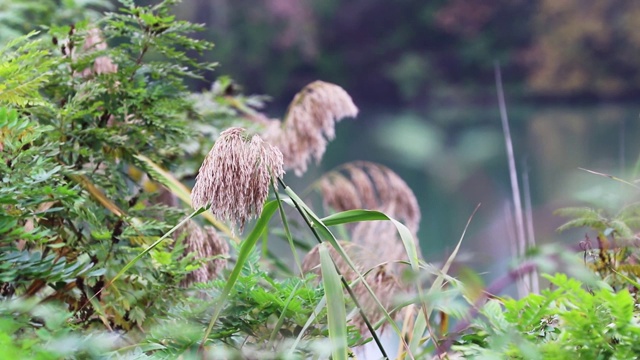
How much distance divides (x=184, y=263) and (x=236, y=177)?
241 mm

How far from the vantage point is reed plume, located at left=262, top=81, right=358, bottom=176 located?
4.64 ft

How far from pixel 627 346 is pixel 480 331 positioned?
0.15 meters

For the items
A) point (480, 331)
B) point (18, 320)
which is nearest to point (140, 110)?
point (18, 320)

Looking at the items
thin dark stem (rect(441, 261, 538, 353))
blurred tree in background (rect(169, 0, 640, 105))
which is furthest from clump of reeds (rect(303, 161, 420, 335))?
blurred tree in background (rect(169, 0, 640, 105))

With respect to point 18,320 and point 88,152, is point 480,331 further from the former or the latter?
point 88,152

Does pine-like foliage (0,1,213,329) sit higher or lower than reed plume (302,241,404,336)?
higher

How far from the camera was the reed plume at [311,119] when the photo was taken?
1413 mm

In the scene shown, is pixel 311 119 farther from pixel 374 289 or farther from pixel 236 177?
pixel 236 177

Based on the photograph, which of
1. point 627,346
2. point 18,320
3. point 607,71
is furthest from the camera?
point 607,71

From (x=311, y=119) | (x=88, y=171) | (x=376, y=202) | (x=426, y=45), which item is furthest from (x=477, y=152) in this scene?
(x=88, y=171)

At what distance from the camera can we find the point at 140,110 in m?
0.88

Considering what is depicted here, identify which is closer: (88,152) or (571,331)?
(571,331)

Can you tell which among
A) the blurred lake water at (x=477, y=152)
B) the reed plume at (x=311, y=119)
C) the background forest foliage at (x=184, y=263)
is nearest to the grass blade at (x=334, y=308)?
the background forest foliage at (x=184, y=263)

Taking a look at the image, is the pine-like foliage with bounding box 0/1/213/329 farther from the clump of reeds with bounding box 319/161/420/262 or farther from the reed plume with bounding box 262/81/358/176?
the clump of reeds with bounding box 319/161/420/262
